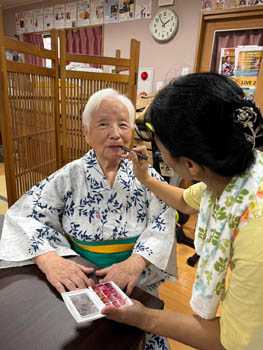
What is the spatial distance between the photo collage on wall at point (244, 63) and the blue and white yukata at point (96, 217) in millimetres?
2348

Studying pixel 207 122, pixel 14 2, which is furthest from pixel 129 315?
pixel 14 2

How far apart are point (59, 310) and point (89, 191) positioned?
0.46m

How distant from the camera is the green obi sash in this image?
0.96 metres

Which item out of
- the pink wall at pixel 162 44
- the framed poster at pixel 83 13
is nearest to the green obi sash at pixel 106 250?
the pink wall at pixel 162 44

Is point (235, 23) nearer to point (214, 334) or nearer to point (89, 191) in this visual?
point (89, 191)

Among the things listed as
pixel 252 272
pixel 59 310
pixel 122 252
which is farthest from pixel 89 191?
pixel 252 272

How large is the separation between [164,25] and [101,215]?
125 inches

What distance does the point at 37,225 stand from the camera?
928 mm

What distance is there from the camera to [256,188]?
0.54 m

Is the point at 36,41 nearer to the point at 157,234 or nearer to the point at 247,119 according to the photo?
the point at 157,234

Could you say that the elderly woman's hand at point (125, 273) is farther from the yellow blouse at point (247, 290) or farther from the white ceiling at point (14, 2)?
the white ceiling at point (14, 2)

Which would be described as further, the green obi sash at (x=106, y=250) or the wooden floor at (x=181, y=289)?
the wooden floor at (x=181, y=289)

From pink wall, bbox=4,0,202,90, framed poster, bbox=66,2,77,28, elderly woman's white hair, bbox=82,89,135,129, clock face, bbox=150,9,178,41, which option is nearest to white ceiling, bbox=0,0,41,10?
framed poster, bbox=66,2,77,28

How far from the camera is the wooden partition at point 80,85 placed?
1.52 meters
